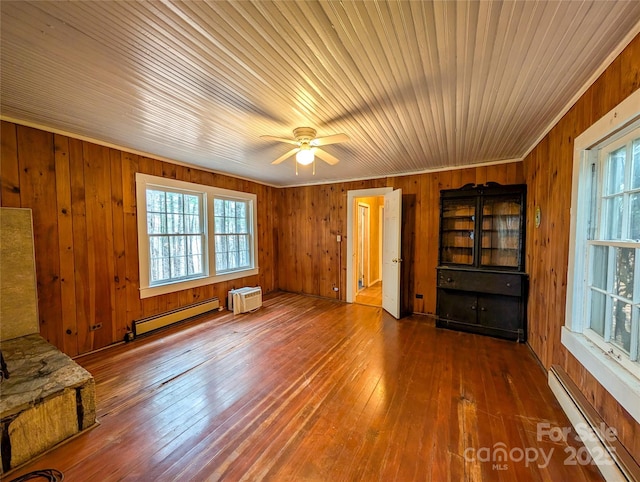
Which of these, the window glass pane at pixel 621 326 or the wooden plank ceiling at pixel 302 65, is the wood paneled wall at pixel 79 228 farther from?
the window glass pane at pixel 621 326

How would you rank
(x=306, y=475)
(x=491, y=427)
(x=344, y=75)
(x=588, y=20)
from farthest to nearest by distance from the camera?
(x=491, y=427)
(x=344, y=75)
(x=306, y=475)
(x=588, y=20)

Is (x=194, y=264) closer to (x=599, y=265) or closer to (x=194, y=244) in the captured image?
(x=194, y=244)

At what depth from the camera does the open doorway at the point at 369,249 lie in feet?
18.5

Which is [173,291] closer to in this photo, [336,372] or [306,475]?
[336,372]

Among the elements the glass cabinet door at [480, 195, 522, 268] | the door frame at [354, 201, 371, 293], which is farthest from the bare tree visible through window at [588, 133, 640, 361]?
the door frame at [354, 201, 371, 293]

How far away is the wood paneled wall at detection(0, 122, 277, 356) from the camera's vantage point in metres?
2.45

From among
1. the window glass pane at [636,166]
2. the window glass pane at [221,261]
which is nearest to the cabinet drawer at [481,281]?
the window glass pane at [636,166]

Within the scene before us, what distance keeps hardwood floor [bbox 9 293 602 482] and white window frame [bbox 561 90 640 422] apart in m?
0.55

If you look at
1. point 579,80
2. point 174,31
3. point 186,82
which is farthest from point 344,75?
→ point 579,80

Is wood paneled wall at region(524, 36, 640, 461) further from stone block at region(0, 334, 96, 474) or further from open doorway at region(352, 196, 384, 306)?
stone block at region(0, 334, 96, 474)

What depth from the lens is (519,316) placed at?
315 centimetres

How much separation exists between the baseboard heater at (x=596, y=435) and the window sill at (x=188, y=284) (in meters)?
4.41

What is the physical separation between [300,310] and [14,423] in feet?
10.8

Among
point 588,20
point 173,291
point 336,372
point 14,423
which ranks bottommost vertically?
point 336,372
